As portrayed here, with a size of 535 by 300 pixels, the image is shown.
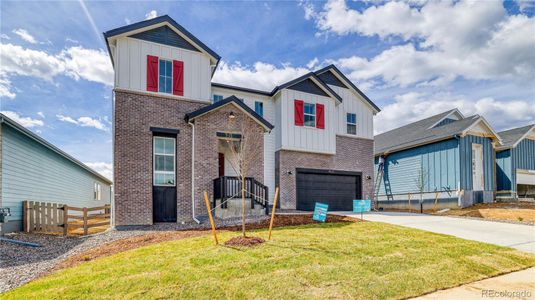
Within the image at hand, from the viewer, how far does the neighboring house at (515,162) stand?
20.6 m

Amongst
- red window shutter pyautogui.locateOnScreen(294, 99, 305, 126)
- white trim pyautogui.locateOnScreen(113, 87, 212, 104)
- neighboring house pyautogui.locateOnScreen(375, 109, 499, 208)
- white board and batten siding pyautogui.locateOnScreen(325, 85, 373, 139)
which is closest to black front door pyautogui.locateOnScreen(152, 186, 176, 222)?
white trim pyautogui.locateOnScreen(113, 87, 212, 104)

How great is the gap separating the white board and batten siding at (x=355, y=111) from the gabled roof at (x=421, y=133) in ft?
14.6

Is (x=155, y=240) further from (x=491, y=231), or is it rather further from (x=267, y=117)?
(x=491, y=231)

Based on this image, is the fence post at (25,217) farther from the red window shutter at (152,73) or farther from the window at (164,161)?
the red window shutter at (152,73)

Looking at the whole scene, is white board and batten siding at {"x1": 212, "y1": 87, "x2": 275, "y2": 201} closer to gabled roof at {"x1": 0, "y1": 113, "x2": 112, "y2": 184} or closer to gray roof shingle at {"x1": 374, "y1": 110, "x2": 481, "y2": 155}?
gabled roof at {"x1": 0, "y1": 113, "x2": 112, "y2": 184}

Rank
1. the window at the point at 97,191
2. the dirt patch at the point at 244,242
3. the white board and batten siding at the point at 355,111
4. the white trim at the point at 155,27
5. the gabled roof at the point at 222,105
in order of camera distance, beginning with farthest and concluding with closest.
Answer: the window at the point at 97,191 → the white board and batten siding at the point at 355,111 → the gabled roof at the point at 222,105 → the white trim at the point at 155,27 → the dirt patch at the point at 244,242

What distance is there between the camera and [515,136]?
69.9 feet

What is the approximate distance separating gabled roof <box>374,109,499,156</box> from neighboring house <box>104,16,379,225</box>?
7303 mm

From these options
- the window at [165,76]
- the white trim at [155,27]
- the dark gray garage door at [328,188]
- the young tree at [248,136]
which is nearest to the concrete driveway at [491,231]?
the dark gray garage door at [328,188]

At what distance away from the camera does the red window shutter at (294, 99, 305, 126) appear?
1648 centimetres

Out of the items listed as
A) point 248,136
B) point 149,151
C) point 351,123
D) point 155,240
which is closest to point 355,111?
point 351,123

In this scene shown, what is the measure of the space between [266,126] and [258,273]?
9779 mm

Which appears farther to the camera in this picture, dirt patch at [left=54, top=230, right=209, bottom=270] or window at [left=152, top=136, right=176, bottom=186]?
window at [left=152, top=136, right=176, bottom=186]

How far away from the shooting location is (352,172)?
59.3 feet
